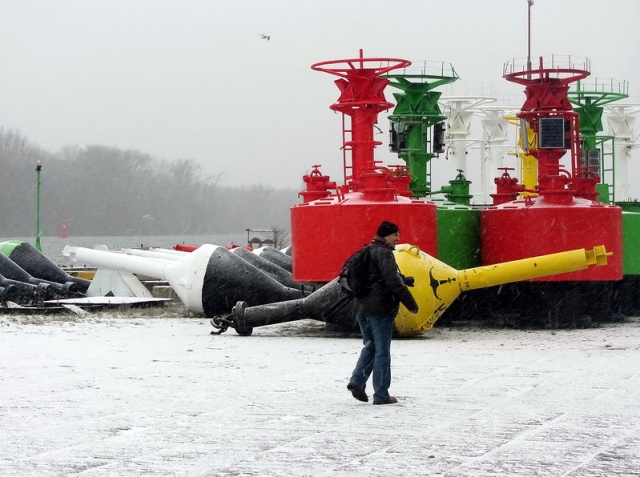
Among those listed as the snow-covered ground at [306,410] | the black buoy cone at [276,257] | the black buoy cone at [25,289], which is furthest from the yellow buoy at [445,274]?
the black buoy cone at [25,289]

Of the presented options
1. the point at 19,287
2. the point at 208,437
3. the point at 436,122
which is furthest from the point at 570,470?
the point at 436,122

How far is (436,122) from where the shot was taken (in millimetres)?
32344

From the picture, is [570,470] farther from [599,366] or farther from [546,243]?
[546,243]

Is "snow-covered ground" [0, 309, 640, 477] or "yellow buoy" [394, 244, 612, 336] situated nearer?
"snow-covered ground" [0, 309, 640, 477]

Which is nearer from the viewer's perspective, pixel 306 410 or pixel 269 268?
pixel 306 410

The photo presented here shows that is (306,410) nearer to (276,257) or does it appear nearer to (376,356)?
(376,356)

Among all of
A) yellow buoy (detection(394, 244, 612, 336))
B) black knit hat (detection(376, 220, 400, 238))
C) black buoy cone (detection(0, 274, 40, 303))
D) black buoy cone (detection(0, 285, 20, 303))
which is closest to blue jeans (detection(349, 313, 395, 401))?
black knit hat (detection(376, 220, 400, 238))

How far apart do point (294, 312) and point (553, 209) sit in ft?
16.2

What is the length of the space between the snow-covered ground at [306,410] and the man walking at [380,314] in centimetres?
32

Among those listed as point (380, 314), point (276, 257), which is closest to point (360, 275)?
point (380, 314)

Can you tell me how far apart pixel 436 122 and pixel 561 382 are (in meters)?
21.2

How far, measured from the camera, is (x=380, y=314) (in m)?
10.4

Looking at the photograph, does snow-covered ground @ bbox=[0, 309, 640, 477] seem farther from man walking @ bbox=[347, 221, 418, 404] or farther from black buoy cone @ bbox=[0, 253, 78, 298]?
black buoy cone @ bbox=[0, 253, 78, 298]

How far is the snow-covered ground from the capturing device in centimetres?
747
